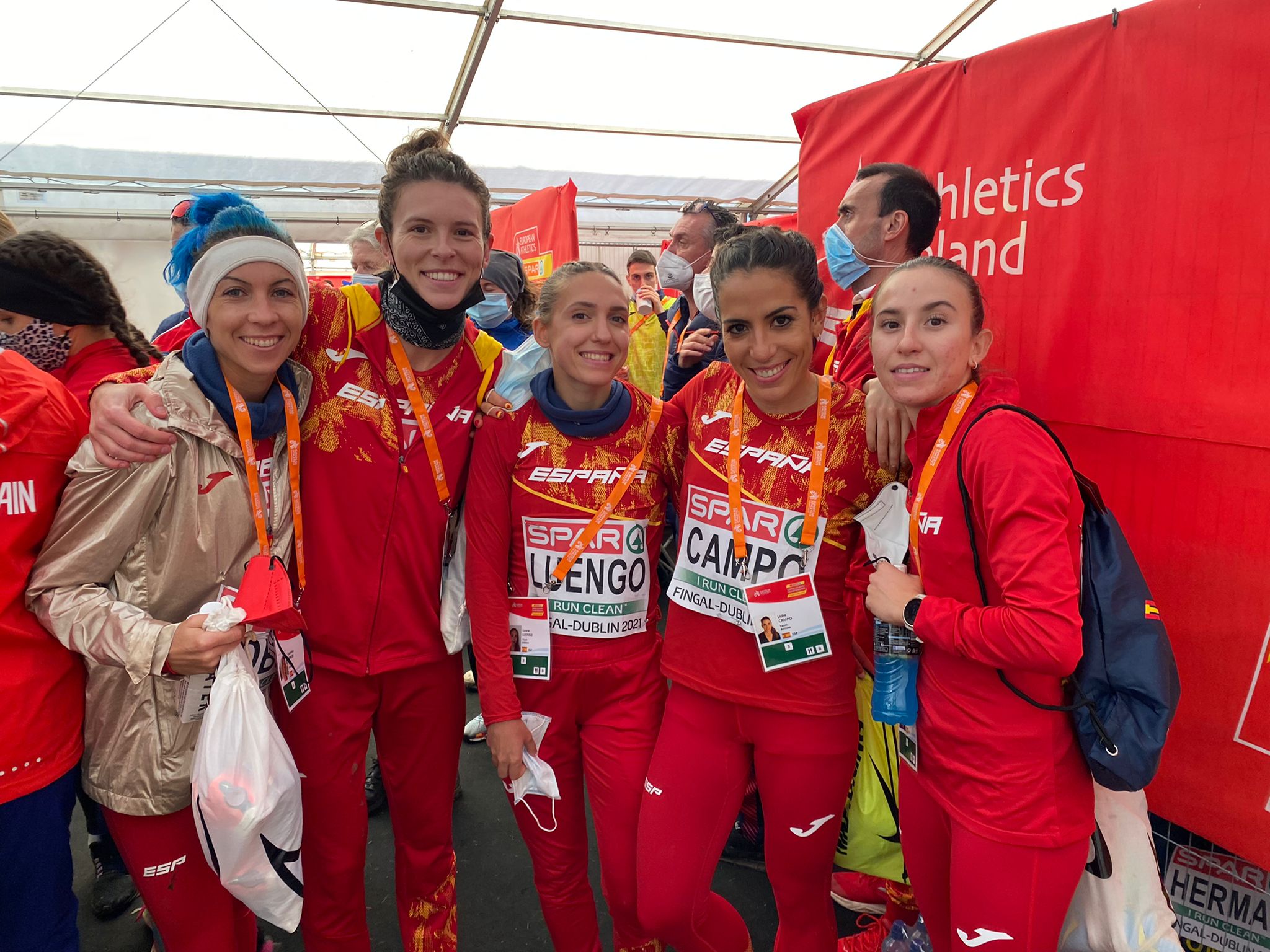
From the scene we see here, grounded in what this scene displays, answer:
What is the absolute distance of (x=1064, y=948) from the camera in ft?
5.47

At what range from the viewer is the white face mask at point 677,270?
4.18 meters

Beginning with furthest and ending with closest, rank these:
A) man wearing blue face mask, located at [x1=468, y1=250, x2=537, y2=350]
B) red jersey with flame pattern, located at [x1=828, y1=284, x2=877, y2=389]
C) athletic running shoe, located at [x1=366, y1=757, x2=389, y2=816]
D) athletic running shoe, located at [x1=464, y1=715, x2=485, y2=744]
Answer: man wearing blue face mask, located at [x1=468, y1=250, x2=537, y2=350] < athletic running shoe, located at [x1=464, y1=715, x2=485, y2=744] < athletic running shoe, located at [x1=366, y1=757, x2=389, y2=816] < red jersey with flame pattern, located at [x1=828, y1=284, x2=877, y2=389]

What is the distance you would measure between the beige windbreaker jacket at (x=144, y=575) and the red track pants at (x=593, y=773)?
82 cm

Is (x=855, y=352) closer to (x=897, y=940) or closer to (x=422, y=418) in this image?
(x=422, y=418)

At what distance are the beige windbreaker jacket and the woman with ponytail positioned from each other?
535 mm

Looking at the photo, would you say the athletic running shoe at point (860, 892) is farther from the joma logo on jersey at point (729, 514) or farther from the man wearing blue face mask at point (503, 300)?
the man wearing blue face mask at point (503, 300)

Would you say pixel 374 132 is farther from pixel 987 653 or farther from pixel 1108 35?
pixel 987 653

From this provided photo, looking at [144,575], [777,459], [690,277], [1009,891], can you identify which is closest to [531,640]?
[777,459]

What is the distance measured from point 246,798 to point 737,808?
1144 mm

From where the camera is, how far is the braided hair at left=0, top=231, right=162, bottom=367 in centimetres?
195

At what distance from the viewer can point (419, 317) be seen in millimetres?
1985

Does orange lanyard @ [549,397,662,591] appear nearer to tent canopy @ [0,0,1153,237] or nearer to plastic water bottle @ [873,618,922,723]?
plastic water bottle @ [873,618,922,723]

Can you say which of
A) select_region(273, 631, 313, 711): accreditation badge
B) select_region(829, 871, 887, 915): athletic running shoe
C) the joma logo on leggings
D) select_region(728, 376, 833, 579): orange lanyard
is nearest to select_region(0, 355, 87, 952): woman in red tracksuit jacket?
the joma logo on leggings

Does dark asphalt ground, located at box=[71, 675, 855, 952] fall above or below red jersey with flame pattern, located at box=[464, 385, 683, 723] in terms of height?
below
